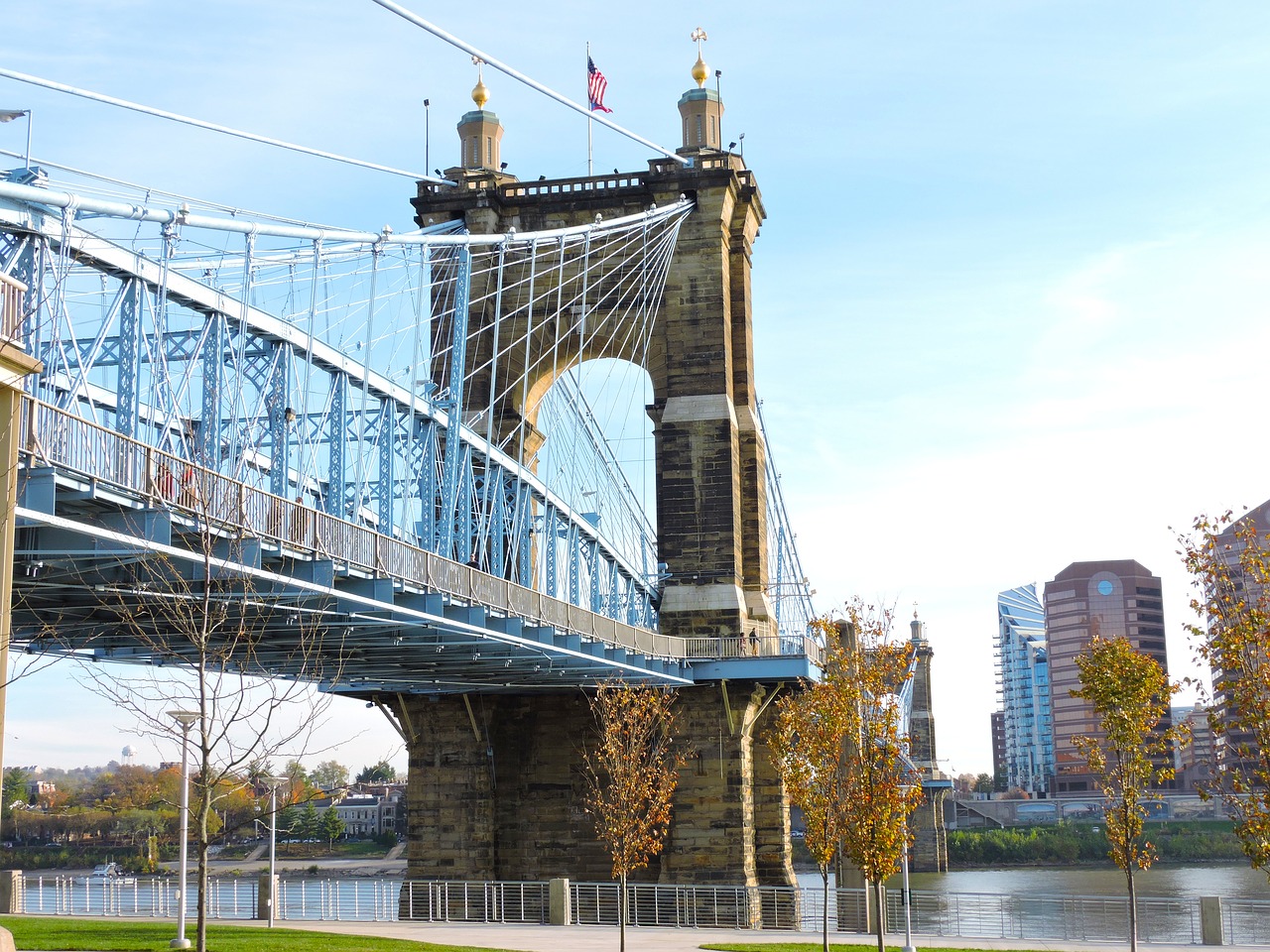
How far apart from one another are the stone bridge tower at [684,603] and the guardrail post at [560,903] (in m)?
8.93

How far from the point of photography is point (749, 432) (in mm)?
54156

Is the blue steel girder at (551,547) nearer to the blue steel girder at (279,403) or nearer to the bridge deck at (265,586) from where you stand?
the bridge deck at (265,586)

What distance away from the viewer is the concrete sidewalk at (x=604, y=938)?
106 ft

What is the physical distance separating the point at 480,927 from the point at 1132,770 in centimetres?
1686

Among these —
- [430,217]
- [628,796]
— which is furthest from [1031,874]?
[628,796]

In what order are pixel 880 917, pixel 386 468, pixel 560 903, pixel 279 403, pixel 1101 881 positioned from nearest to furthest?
pixel 880 917 < pixel 279 403 < pixel 386 468 < pixel 560 903 < pixel 1101 881

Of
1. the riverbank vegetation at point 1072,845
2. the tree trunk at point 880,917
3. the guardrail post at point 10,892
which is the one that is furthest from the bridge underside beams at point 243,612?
the riverbank vegetation at point 1072,845

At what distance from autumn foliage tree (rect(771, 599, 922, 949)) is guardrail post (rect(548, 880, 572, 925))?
739 centimetres

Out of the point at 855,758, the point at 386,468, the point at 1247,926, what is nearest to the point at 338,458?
the point at 386,468

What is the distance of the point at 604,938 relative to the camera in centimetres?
3484

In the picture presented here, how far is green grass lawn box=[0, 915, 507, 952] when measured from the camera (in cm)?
2778

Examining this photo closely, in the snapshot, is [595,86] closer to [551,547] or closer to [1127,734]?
[551,547]

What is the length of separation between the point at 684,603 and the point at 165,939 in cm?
2519

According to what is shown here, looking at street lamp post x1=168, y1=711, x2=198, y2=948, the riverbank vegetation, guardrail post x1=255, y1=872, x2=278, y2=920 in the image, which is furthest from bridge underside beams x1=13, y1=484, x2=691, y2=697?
the riverbank vegetation
